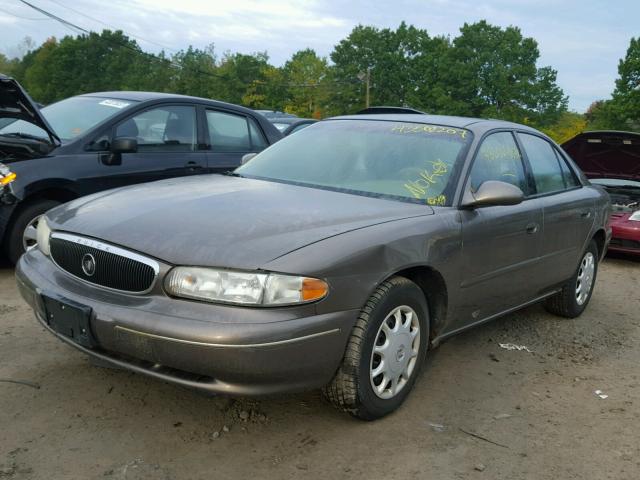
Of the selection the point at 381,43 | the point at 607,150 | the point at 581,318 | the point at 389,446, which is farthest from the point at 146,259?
the point at 381,43

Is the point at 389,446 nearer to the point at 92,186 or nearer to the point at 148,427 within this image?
the point at 148,427

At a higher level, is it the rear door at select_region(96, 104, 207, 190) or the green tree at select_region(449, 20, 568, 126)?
the green tree at select_region(449, 20, 568, 126)

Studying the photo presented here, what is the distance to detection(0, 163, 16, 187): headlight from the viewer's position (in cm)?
490

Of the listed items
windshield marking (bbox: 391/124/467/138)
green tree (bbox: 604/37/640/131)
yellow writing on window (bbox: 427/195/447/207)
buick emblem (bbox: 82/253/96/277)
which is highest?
green tree (bbox: 604/37/640/131)

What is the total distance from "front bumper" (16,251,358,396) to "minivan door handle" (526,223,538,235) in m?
1.75

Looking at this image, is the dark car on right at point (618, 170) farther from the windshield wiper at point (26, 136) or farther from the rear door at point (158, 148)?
the windshield wiper at point (26, 136)

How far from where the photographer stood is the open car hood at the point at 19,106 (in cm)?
499

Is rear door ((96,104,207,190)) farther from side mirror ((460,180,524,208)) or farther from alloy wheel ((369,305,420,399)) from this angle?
alloy wheel ((369,305,420,399))

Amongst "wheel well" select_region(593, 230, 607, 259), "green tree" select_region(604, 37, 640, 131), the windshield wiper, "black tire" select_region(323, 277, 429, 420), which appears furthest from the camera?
"green tree" select_region(604, 37, 640, 131)

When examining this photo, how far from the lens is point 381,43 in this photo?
73.0 meters

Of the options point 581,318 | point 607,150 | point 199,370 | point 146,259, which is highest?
point 607,150

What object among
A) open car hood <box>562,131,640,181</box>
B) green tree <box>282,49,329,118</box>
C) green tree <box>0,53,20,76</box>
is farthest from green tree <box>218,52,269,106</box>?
open car hood <box>562,131,640,181</box>

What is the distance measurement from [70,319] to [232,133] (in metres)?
4.25

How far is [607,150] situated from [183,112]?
5.41 meters
